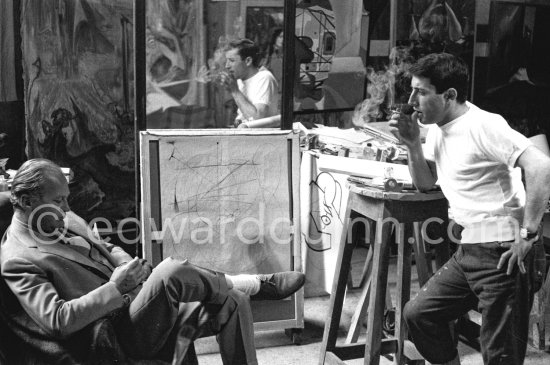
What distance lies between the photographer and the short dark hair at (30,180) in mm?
3123

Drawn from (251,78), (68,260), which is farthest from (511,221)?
(251,78)

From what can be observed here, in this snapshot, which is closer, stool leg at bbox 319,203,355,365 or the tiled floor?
stool leg at bbox 319,203,355,365

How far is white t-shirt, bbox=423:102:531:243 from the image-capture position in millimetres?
3291

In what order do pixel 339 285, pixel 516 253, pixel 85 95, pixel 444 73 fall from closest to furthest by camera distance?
1. pixel 516 253
2. pixel 444 73
3. pixel 339 285
4. pixel 85 95

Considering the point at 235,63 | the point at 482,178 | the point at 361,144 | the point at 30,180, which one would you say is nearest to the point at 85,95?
the point at 235,63

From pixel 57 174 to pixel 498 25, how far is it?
5.06 m

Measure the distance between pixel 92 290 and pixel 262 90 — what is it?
2.45m

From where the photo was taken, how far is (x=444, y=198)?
12.2 ft

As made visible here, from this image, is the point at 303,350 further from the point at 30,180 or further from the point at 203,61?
the point at 203,61

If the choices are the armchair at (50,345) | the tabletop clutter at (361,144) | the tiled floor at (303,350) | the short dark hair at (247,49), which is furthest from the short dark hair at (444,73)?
the short dark hair at (247,49)

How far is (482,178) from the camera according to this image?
3359mm

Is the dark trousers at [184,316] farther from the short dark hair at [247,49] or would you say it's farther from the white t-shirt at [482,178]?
the short dark hair at [247,49]

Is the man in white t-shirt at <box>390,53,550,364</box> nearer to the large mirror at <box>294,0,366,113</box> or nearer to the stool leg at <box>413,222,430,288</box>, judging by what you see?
the stool leg at <box>413,222,430,288</box>

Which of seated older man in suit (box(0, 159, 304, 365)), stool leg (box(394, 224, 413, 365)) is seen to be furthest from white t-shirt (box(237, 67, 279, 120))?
seated older man in suit (box(0, 159, 304, 365))
